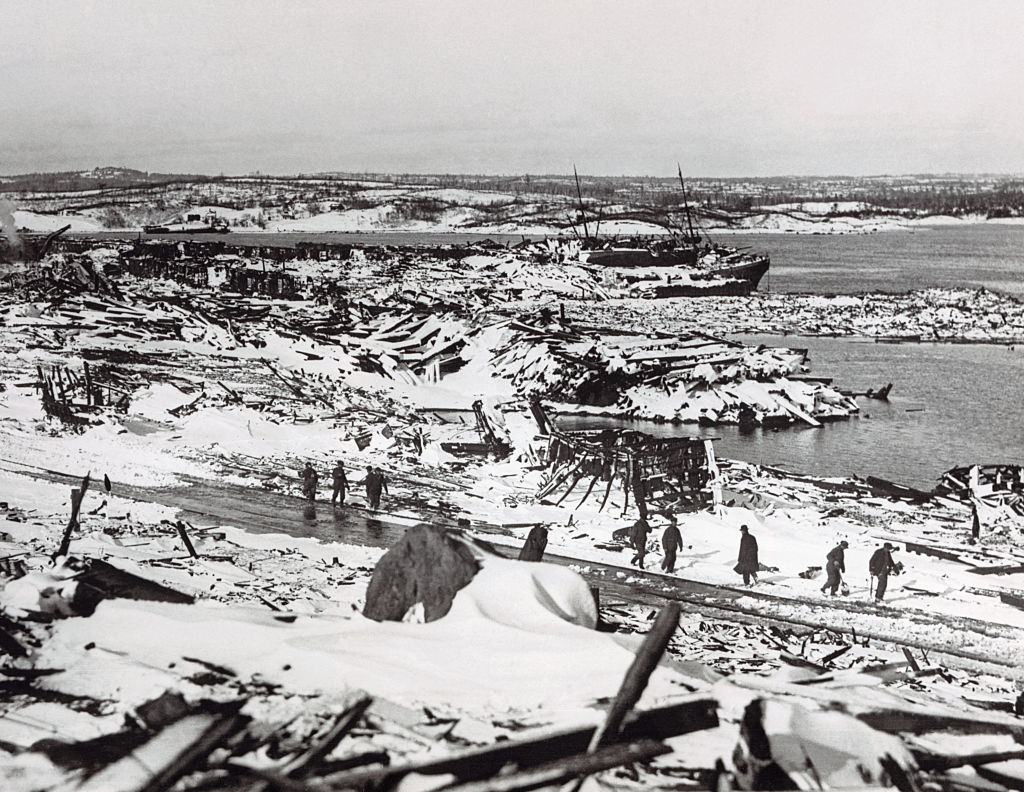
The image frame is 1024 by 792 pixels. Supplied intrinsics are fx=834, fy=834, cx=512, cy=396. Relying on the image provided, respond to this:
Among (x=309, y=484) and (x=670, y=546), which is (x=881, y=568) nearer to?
(x=670, y=546)

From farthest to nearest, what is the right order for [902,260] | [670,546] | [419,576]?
[902,260], [670,546], [419,576]

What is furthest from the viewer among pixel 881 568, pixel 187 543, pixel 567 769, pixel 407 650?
pixel 881 568

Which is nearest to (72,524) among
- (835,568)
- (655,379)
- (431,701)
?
(431,701)

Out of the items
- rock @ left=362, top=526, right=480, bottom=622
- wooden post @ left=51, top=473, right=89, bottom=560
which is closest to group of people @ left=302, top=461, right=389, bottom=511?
A: wooden post @ left=51, top=473, right=89, bottom=560

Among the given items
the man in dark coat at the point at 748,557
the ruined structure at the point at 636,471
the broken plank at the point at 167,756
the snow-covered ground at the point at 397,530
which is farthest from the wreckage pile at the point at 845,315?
the broken plank at the point at 167,756

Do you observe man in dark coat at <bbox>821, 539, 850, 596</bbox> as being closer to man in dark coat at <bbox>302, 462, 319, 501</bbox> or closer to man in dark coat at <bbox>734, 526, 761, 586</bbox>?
man in dark coat at <bbox>734, 526, 761, 586</bbox>

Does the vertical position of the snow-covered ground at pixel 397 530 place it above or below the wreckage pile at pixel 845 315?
below

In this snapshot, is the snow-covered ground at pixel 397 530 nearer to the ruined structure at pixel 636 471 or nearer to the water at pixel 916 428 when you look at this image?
the ruined structure at pixel 636 471
